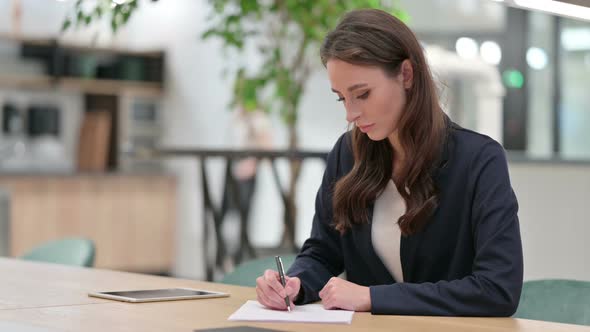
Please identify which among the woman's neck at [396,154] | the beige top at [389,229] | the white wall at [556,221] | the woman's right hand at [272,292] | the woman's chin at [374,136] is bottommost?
the white wall at [556,221]

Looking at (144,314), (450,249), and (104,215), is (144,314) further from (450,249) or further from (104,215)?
(104,215)

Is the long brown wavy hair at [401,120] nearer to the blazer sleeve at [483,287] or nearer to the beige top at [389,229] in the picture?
the beige top at [389,229]

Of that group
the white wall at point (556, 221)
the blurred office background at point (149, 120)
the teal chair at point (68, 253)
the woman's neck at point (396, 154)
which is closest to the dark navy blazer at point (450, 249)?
the woman's neck at point (396, 154)

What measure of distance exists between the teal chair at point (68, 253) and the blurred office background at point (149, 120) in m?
3.03

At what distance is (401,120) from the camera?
89.7 inches

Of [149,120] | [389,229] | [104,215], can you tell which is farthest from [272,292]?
[149,120]

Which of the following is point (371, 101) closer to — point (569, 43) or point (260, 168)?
point (569, 43)

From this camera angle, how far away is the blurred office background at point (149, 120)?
691 cm

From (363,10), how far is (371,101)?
0.21m

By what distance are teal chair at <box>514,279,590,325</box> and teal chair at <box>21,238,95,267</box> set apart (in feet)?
5.33

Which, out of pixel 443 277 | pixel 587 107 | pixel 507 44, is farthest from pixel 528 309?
pixel 507 44

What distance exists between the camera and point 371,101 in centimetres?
222

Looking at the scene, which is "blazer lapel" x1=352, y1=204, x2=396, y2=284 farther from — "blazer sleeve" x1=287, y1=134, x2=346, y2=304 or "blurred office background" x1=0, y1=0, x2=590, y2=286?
"blurred office background" x1=0, y1=0, x2=590, y2=286

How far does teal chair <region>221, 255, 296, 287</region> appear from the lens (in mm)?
2867
